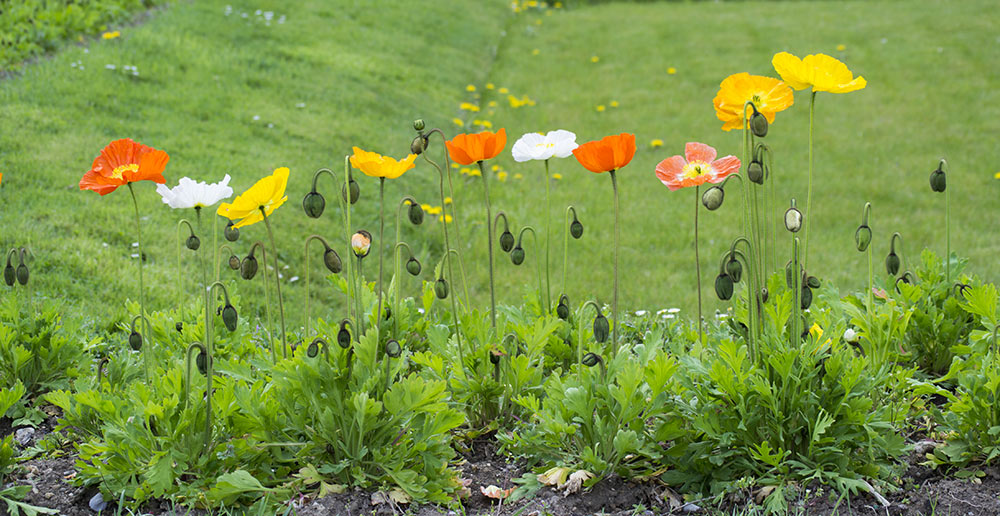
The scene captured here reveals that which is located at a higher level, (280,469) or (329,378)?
(329,378)

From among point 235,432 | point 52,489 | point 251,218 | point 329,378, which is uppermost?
point 251,218

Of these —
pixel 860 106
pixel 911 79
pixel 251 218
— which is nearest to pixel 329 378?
pixel 251 218

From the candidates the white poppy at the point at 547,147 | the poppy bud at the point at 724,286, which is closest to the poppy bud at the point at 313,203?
the white poppy at the point at 547,147

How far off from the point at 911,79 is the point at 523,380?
782 centimetres

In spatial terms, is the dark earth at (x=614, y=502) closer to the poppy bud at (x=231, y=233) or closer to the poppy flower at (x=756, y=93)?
the poppy bud at (x=231, y=233)

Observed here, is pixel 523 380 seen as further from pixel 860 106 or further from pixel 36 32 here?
pixel 860 106

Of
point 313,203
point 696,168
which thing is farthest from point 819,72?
point 313,203

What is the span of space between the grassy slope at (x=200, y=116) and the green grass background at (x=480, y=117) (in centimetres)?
2

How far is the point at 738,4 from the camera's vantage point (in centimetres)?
1327

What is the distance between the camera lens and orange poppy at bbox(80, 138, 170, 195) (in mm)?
2125

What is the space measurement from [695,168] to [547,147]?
421 millimetres

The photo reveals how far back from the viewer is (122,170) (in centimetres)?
214

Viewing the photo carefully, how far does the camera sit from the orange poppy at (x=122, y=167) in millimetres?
2125

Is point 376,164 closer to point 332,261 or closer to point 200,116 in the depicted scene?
point 332,261
